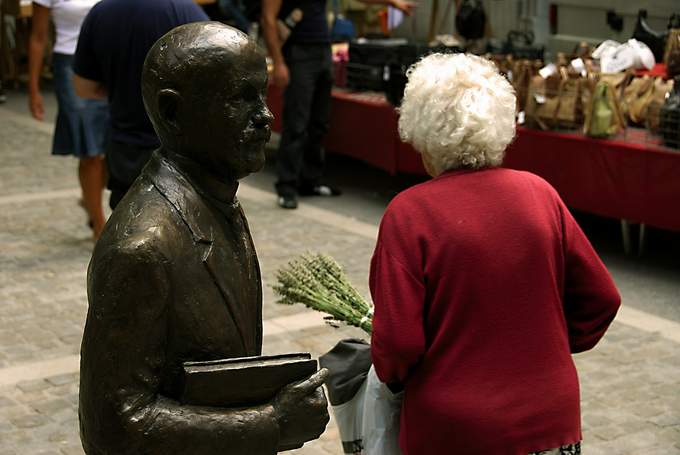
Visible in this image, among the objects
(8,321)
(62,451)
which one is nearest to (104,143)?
(8,321)

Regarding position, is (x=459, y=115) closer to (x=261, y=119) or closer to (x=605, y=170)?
(x=261, y=119)

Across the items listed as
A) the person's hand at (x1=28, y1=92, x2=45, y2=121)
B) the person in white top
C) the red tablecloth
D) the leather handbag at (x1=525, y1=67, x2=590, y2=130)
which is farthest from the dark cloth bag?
the person's hand at (x1=28, y1=92, x2=45, y2=121)

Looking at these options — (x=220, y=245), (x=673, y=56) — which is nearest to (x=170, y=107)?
(x=220, y=245)

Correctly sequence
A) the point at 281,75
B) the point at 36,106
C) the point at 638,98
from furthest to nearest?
the point at 281,75 → the point at 36,106 → the point at 638,98

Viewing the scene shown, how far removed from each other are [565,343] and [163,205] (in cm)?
140

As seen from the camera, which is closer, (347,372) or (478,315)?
(478,315)

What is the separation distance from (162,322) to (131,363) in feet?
0.29

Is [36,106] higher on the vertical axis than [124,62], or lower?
lower

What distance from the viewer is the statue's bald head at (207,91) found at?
2080 mm

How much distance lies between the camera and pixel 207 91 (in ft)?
6.82

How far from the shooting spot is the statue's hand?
215 cm

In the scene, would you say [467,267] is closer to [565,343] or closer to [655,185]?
[565,343]

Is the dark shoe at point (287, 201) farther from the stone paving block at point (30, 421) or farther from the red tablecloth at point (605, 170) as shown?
the stone paving block at point (30, 421)

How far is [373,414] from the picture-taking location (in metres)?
3.39
